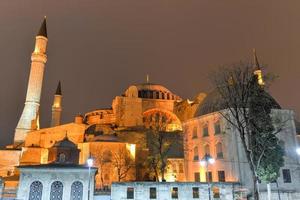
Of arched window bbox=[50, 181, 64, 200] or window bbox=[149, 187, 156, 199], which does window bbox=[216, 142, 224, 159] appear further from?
arched window bbox=[50, 181, 64, 200]

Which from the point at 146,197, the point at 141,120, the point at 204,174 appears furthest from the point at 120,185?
the point at 141,120

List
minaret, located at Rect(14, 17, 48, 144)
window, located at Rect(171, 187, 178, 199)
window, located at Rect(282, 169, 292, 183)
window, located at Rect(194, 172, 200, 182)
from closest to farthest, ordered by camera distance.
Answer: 1. window, located at Rect(171, 187, 178, 199)
2. window, located at Rect(282, 169, 292, 183)
3. window, located at Rect(194, 172, 200, 182)
4. minaret, located at Rect(14, 17, 48, 144)

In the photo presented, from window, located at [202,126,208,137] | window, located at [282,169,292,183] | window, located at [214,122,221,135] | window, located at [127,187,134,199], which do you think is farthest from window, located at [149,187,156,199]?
window, located at [282,169,292,183]

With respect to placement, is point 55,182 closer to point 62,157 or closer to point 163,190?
point 163,190

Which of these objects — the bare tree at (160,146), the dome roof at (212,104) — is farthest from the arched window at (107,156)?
the dome roof at (212,104)

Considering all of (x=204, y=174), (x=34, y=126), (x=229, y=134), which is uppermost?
(x=34, y=126)

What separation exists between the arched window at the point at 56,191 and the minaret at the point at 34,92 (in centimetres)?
3165

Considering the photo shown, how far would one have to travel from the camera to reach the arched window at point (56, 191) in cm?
2534

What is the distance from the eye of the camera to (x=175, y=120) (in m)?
60.8

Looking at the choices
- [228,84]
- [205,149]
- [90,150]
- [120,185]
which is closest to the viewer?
[228,84]

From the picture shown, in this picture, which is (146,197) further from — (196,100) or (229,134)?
(196,100)

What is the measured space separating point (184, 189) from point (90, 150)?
17.4m

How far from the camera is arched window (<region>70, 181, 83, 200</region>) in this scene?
25.4 meters

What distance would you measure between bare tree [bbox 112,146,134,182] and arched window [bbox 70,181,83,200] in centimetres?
1254
